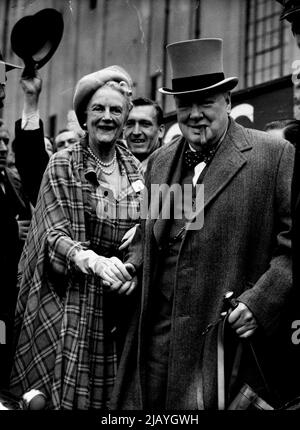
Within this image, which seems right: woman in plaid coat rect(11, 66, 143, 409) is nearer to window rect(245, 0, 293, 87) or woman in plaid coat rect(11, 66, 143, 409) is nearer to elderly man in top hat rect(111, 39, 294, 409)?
elderly man in top hat rect(111, 39, 294, 409)

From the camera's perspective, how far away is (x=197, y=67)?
9.50 ft

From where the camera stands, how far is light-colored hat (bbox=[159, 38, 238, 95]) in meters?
2.85

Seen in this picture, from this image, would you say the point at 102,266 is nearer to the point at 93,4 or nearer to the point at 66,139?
the point at 66,139

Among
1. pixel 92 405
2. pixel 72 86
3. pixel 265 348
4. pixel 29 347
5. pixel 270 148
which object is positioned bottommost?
pixel 92 405

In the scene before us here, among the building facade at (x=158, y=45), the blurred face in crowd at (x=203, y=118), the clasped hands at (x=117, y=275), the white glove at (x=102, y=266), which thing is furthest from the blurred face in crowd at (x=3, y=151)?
the blurred face in crowd at (x=203, y=118)

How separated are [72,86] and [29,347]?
9.45 ft

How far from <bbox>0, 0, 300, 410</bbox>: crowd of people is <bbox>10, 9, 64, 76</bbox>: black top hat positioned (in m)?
0.70

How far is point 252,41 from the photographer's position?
16.6 ft

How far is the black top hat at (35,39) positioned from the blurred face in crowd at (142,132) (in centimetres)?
77

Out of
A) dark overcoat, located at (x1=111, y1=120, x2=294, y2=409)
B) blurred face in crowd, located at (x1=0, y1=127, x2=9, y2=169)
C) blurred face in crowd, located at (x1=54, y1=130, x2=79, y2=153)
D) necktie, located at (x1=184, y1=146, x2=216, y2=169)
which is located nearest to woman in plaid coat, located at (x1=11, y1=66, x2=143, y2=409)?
dark overcoat, located at (x1=111, y1=120, x2=294, y2=409)

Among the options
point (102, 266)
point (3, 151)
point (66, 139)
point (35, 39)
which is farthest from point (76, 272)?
point (66, 139)

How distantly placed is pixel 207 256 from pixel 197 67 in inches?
32.5
